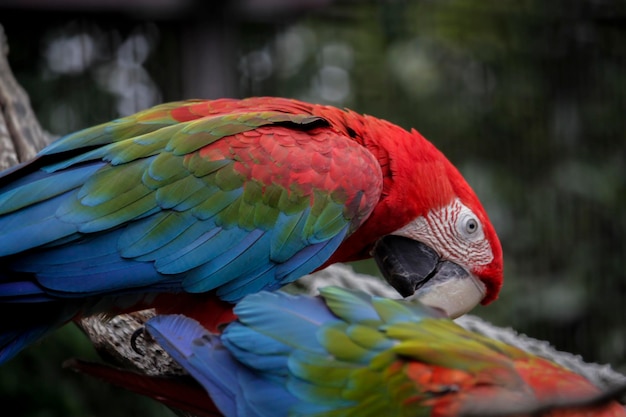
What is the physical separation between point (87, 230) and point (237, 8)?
1.11 metres

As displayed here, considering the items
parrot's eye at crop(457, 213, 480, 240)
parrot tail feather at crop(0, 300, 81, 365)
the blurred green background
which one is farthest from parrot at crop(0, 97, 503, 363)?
the blurred green background

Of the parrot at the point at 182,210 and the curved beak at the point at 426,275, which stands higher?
the parrot at the point at 182,210

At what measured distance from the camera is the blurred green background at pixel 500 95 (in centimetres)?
246

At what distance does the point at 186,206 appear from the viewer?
50.9 inches

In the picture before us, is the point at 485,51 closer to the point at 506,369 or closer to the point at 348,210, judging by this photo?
the point at 348,210

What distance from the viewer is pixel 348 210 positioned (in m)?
1.37

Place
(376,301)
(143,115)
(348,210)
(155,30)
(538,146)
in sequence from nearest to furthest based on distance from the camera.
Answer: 1. (376,301)
2. (348,210)
3. (143,115)
4. (155,30)
5. (538,146)

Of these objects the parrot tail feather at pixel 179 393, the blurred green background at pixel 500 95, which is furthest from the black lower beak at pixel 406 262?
the blurred green background at pixel 500 95

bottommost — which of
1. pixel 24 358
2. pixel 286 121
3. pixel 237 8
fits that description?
pixel 24 358

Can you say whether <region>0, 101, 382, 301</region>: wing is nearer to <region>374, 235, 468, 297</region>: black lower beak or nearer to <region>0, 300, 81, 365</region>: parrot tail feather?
<region>0, 300, 81, 365</region>: parrot tail feather

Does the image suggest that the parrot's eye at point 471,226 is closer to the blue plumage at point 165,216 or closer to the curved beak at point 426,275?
the curved beak at point 426,275

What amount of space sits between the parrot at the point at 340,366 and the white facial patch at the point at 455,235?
1.45 feet

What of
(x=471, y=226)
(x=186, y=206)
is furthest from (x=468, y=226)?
(x=186, y=206)

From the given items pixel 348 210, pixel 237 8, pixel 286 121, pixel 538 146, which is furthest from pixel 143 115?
pixel 538 146
